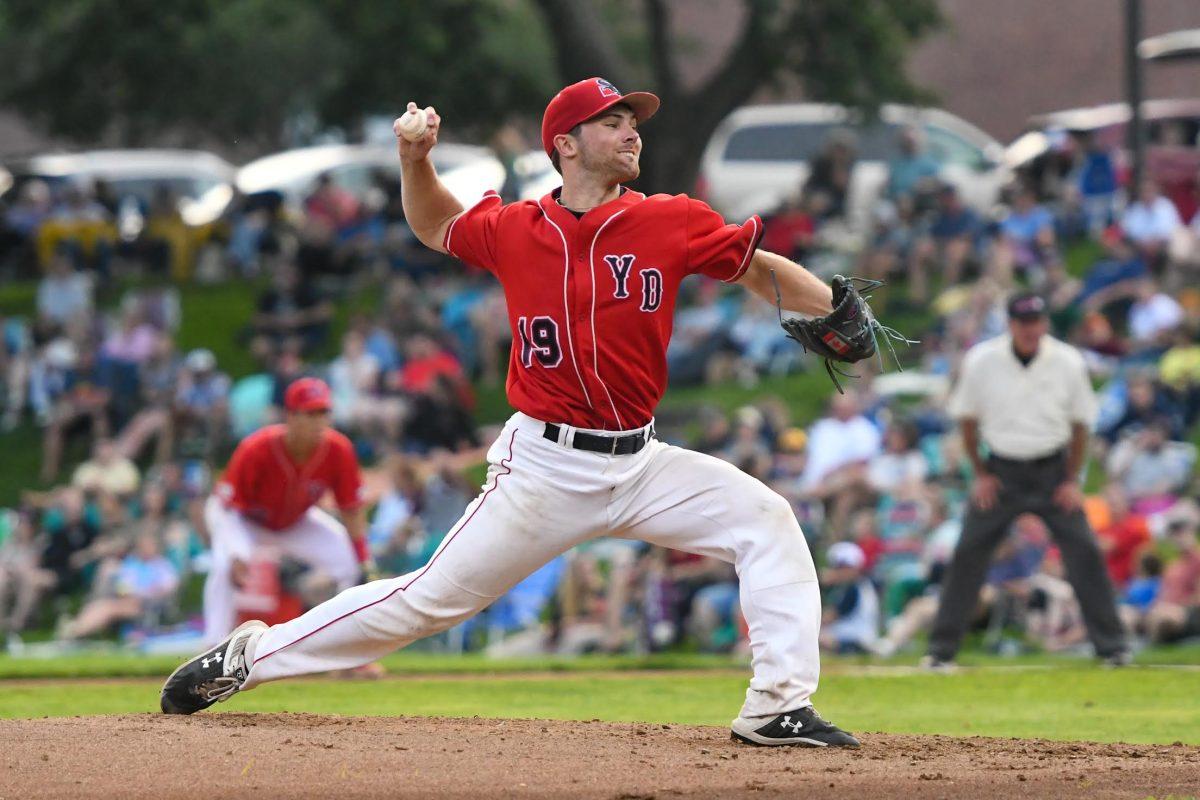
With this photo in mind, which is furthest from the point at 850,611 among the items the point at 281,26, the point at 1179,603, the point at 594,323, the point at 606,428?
the point at 281,26

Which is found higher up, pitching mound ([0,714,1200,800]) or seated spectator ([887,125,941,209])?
seated spectator ([887,125,941,209])

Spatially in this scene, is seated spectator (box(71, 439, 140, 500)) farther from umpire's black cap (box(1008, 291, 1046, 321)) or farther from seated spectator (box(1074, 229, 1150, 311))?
umpire's black cap (box(1008, 291, 1046, 321))

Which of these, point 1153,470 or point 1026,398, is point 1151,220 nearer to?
point 1153,470

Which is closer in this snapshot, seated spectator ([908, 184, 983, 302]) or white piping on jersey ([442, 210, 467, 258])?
white piping on jersey ([442, 210, 467, 258])

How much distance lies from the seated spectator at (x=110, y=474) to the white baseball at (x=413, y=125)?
1320 cm

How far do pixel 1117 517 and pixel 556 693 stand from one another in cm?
579

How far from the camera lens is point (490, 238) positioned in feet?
22.6

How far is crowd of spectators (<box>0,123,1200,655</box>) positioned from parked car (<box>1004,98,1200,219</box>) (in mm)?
437

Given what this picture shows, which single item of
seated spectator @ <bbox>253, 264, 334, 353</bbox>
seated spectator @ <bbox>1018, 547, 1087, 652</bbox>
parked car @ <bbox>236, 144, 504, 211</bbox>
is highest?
parked car @ <bbox>236, 144, 504, 211</bbox>

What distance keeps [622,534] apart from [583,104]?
5.12ft

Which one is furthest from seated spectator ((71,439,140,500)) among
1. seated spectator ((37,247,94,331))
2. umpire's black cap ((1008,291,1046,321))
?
umpire's black cap ((1008,291,1046,321))

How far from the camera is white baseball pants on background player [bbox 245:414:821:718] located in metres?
6.68

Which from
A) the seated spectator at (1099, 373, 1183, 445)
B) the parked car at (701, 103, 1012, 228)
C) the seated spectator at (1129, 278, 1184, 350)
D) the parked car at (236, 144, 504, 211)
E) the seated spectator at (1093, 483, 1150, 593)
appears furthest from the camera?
the parked car at (236, 144, 504, 211)

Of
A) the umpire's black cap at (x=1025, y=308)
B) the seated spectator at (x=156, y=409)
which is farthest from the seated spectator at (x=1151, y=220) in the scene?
the seated spectator at (x=156, y=409)
